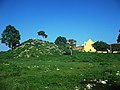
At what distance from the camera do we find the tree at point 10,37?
74250 mm

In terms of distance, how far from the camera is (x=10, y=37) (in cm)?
7388

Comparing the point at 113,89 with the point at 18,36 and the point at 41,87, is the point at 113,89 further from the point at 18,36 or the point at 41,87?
the point at 18,36

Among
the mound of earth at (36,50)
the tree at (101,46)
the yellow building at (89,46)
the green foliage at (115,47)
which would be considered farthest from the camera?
the yellow building at (89,46)

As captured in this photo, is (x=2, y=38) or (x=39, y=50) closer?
(x=39, y=50)

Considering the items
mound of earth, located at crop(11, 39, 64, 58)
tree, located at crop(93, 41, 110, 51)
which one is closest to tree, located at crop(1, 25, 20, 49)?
mound of earth, located at crop(11, 39, 64, 58)

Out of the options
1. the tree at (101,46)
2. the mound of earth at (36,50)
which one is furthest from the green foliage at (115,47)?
the mound of earth at (36,50)

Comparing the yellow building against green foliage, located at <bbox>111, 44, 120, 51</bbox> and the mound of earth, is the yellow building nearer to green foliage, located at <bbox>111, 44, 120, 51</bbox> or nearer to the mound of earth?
green foliage, located at <bbox>111, 44, 120, 51</bbox>

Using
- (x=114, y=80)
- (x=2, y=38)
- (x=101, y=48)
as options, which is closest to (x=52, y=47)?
(x=2, y=38)

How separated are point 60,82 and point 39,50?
49011 mm

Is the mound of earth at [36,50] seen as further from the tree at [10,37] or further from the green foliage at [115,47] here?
the green foliage at [115,47]

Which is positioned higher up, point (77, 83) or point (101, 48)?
point (101, 48)

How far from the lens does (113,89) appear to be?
12.2 meters

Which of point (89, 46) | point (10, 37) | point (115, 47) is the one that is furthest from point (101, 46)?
point (10, 37)

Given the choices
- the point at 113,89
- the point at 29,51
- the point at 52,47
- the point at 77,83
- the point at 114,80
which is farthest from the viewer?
the point at 52,47
